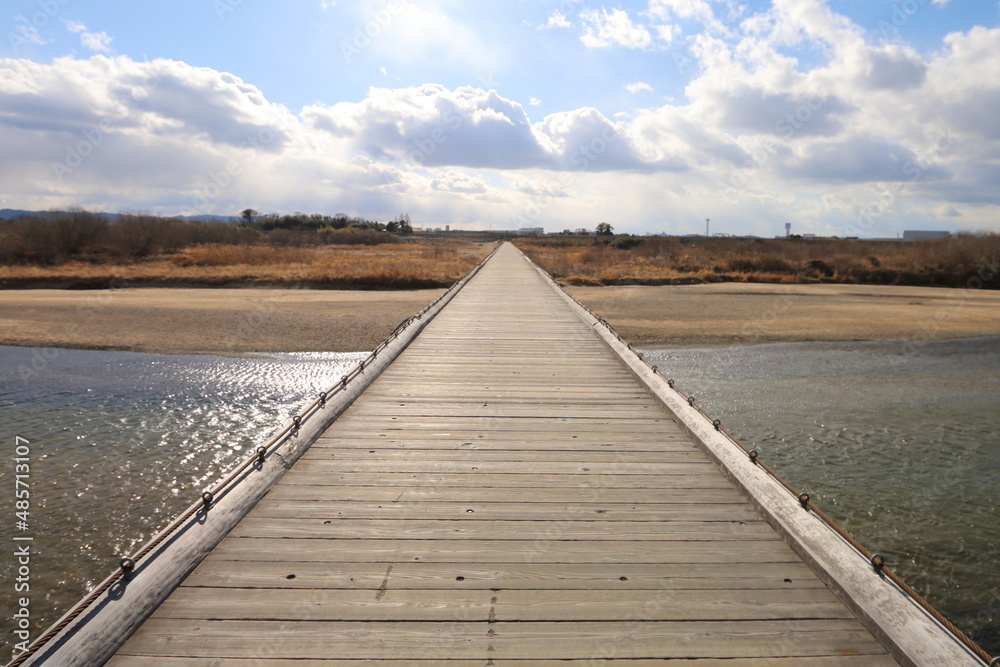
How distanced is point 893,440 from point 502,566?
7.59m

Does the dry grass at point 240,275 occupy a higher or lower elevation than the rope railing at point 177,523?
higher

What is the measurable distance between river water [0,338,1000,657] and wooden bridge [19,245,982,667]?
2471 millimetres

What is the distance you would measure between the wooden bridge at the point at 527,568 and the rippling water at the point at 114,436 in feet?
8.18

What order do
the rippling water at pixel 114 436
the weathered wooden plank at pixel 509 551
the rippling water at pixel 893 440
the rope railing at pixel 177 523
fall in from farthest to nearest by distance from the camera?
1. the rippling water at pixel 893 440
2. the rippling water at pixel 114 436
3. the weathered wooden plank at pixel 509 551
4. the rope railing at pixel 177 523

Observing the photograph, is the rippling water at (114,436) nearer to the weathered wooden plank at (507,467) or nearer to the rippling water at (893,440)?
the weathered wooden plank at (507,467)

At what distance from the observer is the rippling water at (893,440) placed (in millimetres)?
5160

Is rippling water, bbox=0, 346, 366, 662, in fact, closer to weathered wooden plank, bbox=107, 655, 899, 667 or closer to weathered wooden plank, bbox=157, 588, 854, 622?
weathered wooden plank, bbox=157, 588, 854, 622

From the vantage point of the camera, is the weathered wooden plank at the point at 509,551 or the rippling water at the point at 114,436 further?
the rippling water at the point at 114,436

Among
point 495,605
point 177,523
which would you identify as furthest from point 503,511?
point 177,523

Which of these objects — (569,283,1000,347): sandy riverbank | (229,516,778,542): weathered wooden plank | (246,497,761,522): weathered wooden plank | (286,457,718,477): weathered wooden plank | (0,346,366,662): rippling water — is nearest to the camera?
(229,516,778,542): weathered wooden plank

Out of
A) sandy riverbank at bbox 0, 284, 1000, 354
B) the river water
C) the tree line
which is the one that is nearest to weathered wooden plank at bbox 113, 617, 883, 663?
the river water

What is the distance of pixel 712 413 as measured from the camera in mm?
9133
